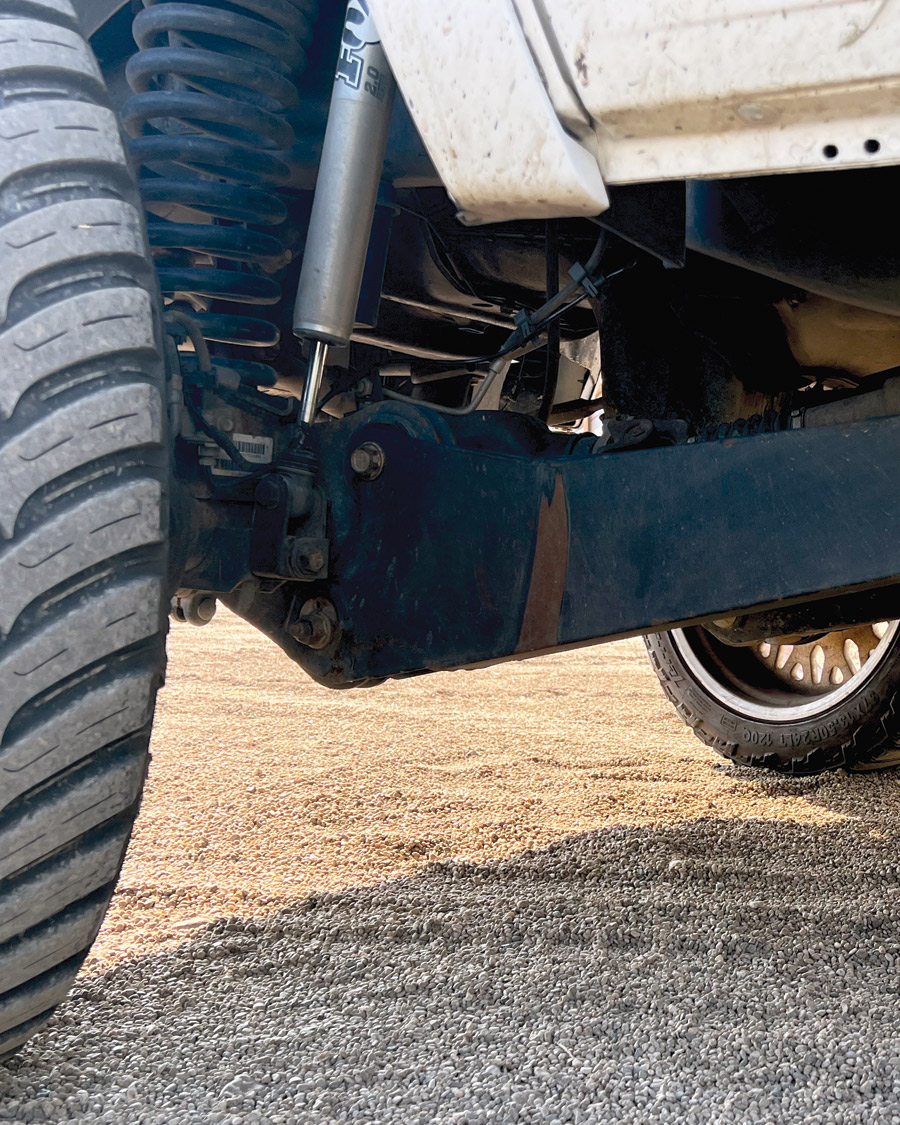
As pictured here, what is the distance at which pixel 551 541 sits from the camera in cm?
142

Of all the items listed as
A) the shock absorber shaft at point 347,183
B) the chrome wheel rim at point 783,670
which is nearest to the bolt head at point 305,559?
the shock absorber shaft at point 347,183

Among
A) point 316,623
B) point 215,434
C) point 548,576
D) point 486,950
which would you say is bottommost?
point 486,950

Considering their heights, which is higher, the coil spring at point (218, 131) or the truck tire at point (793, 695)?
the coil spring at point (218, 131)

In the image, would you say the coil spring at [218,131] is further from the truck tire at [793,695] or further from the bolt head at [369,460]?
the truck tire at [793,695]

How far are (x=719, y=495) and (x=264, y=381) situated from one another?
0.69 meters

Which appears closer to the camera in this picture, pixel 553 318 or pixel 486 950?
pixel 486 950

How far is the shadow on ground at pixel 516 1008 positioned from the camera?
43.8 inches

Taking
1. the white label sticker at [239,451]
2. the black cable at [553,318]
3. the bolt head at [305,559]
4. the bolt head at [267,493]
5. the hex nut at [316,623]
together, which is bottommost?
the hex nut at [316,623]

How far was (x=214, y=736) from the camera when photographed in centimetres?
316

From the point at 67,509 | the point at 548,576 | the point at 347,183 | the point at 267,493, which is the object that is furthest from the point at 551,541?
the point at 67,509

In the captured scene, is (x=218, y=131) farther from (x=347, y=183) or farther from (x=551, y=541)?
(x=551, y=541)

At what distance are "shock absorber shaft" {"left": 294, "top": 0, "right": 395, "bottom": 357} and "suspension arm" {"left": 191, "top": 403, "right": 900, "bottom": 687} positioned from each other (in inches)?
6.6

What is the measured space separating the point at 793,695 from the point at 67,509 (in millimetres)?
2156

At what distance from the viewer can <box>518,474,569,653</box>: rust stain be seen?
141 centimetres
